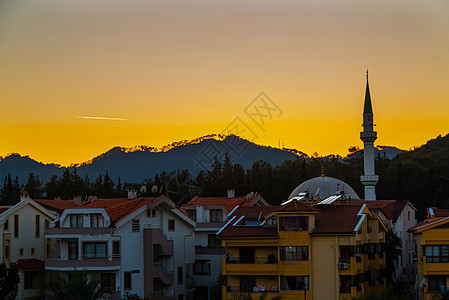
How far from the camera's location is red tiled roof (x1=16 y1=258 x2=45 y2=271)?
49287 mm

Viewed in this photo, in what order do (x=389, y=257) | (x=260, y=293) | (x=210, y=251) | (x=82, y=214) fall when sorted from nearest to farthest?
(x=260, y=293)
(x=82, y=214)
(x=389, y=257)
(x=210, y=251)

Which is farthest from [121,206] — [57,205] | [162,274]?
[57,205]

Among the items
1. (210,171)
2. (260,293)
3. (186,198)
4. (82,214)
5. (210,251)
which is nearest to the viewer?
(260,293)

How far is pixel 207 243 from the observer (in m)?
57.8

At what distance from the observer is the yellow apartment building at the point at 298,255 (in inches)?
1734

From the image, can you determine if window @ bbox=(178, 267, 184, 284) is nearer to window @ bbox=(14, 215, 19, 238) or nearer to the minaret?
window @ bbox=(14, 215, 19, 238)

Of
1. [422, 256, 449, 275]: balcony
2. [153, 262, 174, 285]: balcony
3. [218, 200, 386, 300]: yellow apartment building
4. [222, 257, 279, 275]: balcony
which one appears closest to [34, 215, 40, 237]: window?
[153, 262, 174, 285]: balcony

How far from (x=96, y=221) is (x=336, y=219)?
14463mm

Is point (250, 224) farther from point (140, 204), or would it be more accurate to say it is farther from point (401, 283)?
point (401, 283)

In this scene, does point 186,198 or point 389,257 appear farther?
point 186,198

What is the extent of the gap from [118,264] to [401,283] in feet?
65.3

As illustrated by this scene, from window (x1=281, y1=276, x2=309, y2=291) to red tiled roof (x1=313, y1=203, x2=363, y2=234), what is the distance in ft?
9.01

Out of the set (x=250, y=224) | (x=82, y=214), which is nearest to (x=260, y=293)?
(x=250, y=224)

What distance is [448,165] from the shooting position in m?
127
